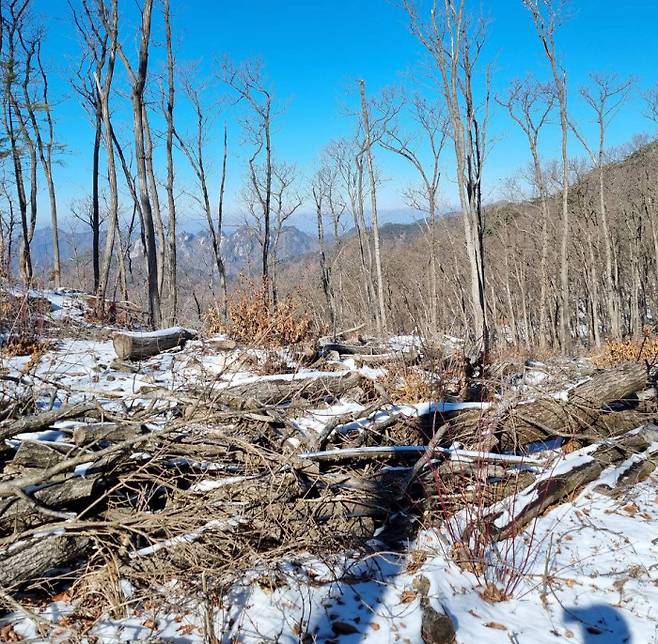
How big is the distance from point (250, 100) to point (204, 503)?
71.2ft

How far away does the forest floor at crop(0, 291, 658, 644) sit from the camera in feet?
8.55

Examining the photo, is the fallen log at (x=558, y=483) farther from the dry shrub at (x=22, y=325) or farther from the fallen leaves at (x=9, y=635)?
the dry shrub at (x=22, y=325)

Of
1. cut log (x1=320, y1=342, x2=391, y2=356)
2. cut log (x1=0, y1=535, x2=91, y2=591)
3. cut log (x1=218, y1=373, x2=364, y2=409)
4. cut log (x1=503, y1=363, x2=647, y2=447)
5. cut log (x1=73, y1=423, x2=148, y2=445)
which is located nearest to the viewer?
cut log (x1=0, y1=535, x2=91, y2=591)

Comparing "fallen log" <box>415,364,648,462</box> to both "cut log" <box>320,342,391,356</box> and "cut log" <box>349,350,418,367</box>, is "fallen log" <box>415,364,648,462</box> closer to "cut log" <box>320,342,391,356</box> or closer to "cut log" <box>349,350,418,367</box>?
"cut log" <box>349,350,418,367</box>

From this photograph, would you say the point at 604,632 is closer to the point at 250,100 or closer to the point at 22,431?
the point at 22,431

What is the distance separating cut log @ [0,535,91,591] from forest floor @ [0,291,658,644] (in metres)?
0.01

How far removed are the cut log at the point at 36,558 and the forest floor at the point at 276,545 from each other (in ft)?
0.05

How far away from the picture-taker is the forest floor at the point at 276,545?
2605 millimetres

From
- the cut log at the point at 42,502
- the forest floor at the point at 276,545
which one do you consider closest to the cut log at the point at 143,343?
the forest floor at the point at 276,545

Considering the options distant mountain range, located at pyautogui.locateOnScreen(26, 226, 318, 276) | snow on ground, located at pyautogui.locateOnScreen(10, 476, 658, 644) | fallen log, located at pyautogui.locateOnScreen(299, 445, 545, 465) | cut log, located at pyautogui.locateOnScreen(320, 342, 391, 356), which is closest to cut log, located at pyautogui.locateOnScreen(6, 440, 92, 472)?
snow on ground, located at pyautogui.locateOnScreen(10, 476, 658, 644)

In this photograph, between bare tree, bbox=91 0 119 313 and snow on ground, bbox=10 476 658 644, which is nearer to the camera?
snow on ground, bbox=10 476 658 644

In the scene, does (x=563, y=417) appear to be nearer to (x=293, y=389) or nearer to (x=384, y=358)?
(x=384, y=358)

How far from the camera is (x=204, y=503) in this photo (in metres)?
3.01

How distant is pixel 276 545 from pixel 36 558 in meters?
1.47
